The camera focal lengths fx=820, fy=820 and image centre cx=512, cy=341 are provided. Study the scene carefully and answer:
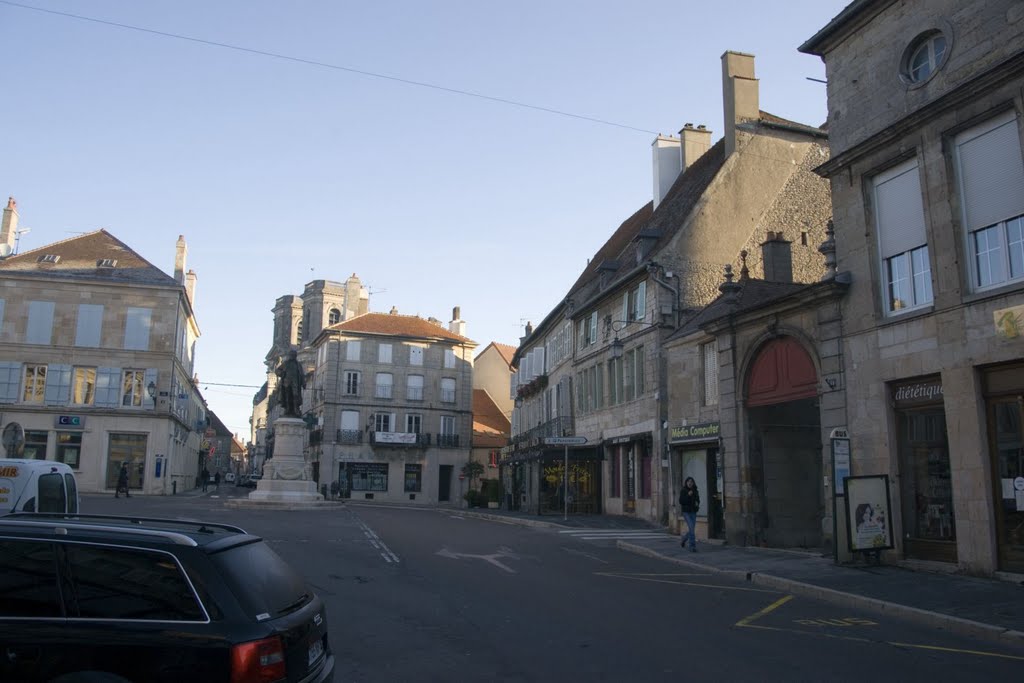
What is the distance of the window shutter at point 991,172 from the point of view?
12.0 meters

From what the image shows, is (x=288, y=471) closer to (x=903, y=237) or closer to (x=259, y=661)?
(x=903, y=237)

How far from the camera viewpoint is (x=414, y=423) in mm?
59219

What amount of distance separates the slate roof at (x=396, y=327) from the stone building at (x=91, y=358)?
52.3ft

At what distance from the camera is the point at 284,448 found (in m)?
29.7

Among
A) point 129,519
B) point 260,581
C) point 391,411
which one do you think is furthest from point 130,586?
point 391,411

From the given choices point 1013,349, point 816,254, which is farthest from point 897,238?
point 816,254

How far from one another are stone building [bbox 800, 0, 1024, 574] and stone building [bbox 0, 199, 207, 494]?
3762 centimetres

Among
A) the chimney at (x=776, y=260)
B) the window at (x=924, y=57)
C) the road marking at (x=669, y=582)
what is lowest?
the road marking at (x=669, y=582)

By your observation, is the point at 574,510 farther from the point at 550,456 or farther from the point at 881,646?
the point at 881,646

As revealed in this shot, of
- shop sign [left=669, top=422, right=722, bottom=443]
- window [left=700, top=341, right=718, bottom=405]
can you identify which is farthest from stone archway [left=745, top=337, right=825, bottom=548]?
window [left=700, top=341, right=718, bottom=405]

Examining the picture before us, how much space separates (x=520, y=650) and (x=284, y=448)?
23837 millimetres

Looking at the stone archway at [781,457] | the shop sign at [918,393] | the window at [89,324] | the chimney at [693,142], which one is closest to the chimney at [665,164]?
the chimney at [693,142]

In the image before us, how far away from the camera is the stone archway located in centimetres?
1755

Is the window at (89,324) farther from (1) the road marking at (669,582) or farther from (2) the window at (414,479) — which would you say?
(1) the road marking at (669,582)
